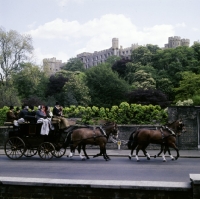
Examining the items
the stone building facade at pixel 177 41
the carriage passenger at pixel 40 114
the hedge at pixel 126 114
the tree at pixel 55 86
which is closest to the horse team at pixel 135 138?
the carriage passenger at pixel 40 114

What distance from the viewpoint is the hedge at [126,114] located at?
77.5ft

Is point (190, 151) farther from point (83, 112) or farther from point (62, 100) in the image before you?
point (62, 100)

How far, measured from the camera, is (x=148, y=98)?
4966 cm

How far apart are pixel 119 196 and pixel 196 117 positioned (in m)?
15.6

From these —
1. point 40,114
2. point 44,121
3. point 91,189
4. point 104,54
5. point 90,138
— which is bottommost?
point 90,138

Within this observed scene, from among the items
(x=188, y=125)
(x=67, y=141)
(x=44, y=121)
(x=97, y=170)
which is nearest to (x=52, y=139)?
(x=67, y=141)

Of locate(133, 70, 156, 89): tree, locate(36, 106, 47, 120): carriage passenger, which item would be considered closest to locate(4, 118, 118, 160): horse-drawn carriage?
locate(36, 106, 47, 120): carriage passenger

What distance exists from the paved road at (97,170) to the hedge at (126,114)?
813cm

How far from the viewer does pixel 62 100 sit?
62312 millimetres

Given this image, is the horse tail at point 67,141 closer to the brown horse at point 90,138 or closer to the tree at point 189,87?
the brown horse at point 90,138

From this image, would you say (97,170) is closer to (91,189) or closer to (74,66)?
(91,189)

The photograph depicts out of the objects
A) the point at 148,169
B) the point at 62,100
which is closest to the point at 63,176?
the point at 148,169

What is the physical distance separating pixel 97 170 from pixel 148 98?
37.3 metres

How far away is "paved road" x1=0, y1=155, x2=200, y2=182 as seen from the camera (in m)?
11.6
